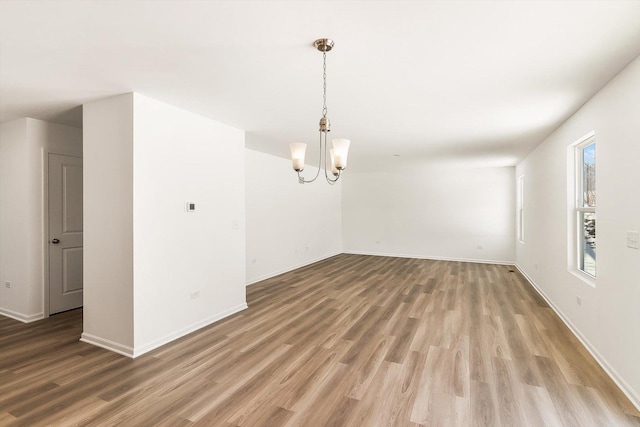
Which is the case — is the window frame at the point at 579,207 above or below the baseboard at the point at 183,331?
above

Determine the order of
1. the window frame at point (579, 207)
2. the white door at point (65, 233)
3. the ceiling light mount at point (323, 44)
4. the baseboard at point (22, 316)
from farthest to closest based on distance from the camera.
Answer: the white door at point (65, 233) < the baseboard at point (22, 316) < the window frame at point (579, 207) < the ceiling light mount at point (323, 44)

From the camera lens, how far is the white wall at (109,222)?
2932mm

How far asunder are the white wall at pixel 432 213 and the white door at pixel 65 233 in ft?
22.1

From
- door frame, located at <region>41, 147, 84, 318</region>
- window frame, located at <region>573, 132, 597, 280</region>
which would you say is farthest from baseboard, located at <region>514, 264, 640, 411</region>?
door frame, located at <region>41, 147, 84, 318</region>

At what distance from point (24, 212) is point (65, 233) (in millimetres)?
493

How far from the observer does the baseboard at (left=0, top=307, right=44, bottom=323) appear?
3818 mm

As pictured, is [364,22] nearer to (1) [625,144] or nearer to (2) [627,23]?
(2) [627,23]

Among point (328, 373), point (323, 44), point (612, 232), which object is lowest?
point (328, 373)

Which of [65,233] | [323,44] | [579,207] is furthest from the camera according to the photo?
[65,233]

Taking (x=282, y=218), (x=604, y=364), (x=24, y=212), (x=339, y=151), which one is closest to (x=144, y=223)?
(x=339, y=151)

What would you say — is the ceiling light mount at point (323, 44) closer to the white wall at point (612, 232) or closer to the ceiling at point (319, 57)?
the ceiling at point (319, 57)

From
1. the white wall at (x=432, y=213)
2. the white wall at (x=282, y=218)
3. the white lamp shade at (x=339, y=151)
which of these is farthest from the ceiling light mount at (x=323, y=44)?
the white wall at (x=432, y=213)

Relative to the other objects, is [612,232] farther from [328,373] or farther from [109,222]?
[109,222]

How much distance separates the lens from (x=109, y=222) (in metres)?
3.04
